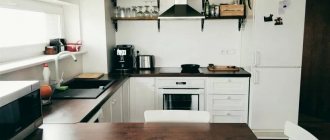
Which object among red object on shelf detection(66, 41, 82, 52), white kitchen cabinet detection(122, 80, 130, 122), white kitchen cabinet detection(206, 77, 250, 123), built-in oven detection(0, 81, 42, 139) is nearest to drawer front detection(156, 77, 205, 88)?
white kitchen cabinet detection(206, 77, 250, 123)

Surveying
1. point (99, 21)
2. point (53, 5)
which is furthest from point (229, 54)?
point (53, 5)

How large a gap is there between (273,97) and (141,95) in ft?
5.28

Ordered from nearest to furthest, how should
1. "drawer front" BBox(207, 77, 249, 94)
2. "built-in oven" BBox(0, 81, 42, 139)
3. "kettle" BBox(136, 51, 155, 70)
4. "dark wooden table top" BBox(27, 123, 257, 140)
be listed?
"built-in oven" BBox(0, 81, 42, 139), "dark wooden table top" BBox(27, 123, 257, 140), "drawer front" BBox(207, 77, 249, 94), "kettle" BBox(136, 51, 155, 70)

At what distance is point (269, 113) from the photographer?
3.64 m

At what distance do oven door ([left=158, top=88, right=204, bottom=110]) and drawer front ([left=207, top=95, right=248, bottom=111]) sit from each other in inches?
5.0

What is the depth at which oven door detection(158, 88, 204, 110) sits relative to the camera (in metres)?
3.69

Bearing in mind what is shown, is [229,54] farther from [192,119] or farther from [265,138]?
[192,119]

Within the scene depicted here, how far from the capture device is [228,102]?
374 centimetres

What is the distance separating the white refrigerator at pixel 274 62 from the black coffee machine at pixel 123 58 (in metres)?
1.50

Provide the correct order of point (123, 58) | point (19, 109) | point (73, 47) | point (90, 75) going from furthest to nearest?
point (123, 58), point (90, 75), point (73, 47), point (19, 109)

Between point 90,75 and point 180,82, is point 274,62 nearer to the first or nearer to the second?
point 180,82

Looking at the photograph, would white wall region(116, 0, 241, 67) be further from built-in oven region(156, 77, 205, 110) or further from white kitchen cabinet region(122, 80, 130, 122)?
white kitchen cabinet region(122, 80, 130, 122)

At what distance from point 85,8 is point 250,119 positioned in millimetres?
2425

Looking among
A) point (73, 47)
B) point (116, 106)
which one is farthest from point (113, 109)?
point (73, 47)
